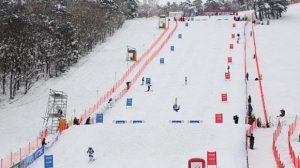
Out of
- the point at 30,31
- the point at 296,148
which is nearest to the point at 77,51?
the point at 30,31

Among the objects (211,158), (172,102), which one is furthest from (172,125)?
(172,102)

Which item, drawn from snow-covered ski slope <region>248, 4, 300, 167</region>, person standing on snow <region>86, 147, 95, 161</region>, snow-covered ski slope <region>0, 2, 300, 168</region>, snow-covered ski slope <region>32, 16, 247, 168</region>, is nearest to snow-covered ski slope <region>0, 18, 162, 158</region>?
snow-covered ski slope <region>0, 2, 300, 168</region>

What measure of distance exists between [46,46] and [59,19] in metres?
7.37

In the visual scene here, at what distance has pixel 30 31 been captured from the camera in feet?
196

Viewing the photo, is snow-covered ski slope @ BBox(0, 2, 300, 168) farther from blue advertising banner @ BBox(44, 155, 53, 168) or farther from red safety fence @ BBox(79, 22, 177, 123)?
blue advertising banner @ BBox(44, 155, 53, 168)

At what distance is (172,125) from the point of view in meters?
36.2

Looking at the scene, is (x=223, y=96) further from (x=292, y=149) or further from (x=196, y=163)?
(x=196, y=163)

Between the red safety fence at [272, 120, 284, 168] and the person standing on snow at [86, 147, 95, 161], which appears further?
the person standing on snow at [86, 147, 95, 161]

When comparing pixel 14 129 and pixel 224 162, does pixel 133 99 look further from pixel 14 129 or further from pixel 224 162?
pixel 224 162

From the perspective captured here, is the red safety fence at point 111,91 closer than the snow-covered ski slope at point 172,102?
No

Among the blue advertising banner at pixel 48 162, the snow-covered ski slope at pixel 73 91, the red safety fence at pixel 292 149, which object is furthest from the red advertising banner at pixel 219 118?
the snow-covered ski slope at pixel 73 91

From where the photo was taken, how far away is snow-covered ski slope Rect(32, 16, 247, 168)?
31.6 metres

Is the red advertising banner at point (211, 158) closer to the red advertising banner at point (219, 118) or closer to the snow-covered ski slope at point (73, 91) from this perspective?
the red advertising banner at point (219, 118)

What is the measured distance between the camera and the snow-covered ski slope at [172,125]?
3159 cm
